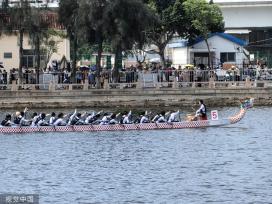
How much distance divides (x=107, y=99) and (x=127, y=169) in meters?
28.9

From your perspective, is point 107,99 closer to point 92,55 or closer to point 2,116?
point 2,116

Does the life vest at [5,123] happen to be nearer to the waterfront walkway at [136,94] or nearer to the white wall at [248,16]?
the waterfront walkway at [136,94]

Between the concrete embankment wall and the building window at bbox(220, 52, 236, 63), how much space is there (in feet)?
48.0

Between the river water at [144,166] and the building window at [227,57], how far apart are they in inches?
958

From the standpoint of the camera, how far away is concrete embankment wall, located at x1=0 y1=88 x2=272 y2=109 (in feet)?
259

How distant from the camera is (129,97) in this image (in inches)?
3110

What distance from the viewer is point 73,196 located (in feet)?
142

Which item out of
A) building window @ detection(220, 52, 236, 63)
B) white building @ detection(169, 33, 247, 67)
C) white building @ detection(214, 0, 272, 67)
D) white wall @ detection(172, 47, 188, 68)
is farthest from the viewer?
white building @ detection(214, 0, 272, 67)

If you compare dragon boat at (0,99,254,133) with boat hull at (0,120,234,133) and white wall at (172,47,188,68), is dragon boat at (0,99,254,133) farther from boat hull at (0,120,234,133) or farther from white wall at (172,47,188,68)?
white wall at (172,47,188,68)

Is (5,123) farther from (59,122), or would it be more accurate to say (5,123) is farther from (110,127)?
(110,127)

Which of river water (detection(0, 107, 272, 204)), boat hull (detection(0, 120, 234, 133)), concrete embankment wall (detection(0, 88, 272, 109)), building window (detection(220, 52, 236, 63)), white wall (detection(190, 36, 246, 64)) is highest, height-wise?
white wall (detection(190, 36, 246, 64))

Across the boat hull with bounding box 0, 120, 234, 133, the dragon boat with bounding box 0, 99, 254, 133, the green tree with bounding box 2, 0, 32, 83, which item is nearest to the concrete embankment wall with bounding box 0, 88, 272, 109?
the green tree with bounding box 2, 0, 32, 83

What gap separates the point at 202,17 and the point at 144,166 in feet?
136

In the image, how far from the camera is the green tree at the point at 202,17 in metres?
90.7
